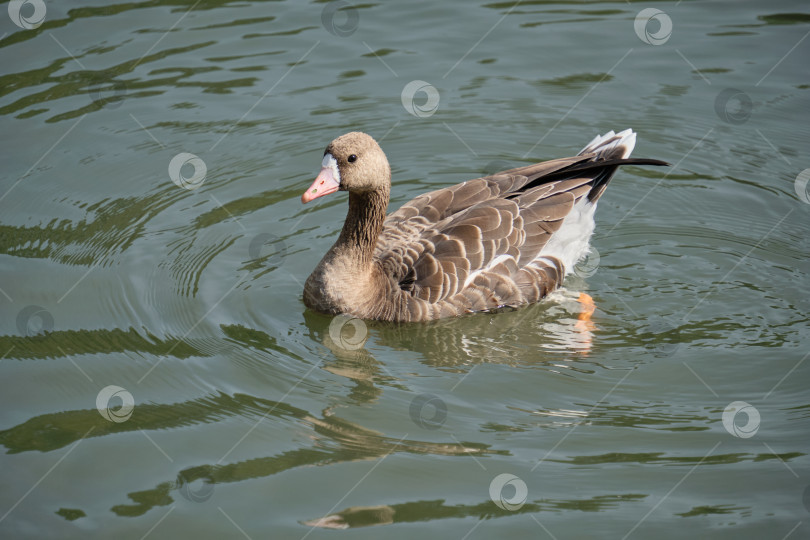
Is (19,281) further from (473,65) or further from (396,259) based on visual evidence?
(473,65)

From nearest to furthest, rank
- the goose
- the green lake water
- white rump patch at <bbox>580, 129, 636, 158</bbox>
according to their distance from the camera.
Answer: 1. the green lake water
2. the goose
3. white rump patch at <bbox>580, 129, 636, 158</bbox>

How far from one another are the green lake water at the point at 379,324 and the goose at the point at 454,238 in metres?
0.25

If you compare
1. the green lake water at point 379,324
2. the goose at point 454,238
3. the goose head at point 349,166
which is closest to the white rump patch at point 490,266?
the goose at point 454,238

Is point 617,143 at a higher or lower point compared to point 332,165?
higher

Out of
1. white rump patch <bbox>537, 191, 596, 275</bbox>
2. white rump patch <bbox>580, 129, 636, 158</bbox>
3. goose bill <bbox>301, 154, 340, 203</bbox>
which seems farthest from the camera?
white rump patch <bbox>580, 129, 636, 158</bbox>

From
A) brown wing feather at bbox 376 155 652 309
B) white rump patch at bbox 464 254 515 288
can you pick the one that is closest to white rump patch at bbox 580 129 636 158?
brown wing feather at bbox 376 155 652 309

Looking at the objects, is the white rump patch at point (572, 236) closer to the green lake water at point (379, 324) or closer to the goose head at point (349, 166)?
the green lake water at point (379, 324)

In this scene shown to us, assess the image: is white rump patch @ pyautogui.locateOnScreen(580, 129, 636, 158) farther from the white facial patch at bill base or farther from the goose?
the white facial patch at bill base

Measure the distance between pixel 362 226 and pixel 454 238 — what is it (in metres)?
0.83

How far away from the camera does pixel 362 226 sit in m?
7.99

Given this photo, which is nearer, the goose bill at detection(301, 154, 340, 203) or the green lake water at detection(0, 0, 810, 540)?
the green lake water at detection(0, 0, 810, 540)

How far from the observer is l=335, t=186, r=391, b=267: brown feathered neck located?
7.93 m

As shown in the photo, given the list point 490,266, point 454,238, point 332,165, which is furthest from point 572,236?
point 332,165

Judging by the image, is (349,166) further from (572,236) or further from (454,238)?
(572,236)
